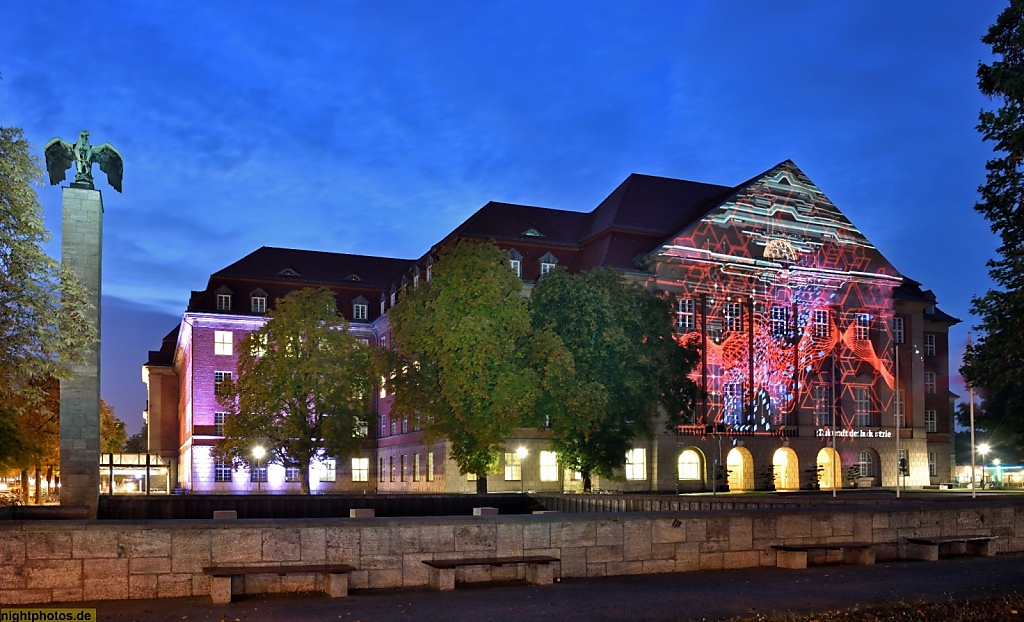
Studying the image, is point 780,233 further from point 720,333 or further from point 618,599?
point 618,599

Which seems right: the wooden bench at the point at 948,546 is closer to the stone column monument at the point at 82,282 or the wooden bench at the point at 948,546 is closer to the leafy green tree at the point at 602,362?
the stone column monument at the point at 82,282

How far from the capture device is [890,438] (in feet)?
241

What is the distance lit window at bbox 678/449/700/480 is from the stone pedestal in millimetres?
43469

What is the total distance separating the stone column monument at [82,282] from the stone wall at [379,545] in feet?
37.1

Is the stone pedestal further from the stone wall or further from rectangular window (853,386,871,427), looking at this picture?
rectangular window (853,386,871,427)

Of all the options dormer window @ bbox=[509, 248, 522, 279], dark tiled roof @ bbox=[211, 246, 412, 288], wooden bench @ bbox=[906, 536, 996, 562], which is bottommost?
wooden bench @ bbox=[906, 536, 996, 562]

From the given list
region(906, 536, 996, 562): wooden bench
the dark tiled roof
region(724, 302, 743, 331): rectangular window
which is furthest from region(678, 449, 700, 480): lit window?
region(906, 536, 996, 562): wooden bench

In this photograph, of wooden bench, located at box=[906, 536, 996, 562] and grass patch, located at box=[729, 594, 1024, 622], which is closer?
grass patch, located at box=[729, 594, 1024, 622]

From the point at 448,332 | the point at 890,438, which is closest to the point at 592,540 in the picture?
the point at 448,332

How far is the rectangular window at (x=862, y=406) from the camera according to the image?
73625 millimetres

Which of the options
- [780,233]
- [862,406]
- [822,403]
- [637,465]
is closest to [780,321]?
[780,233]

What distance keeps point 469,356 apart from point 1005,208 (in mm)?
22150

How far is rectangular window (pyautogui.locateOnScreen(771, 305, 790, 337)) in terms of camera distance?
69.3m

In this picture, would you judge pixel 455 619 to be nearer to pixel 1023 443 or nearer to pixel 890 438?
pixel 1023 443
